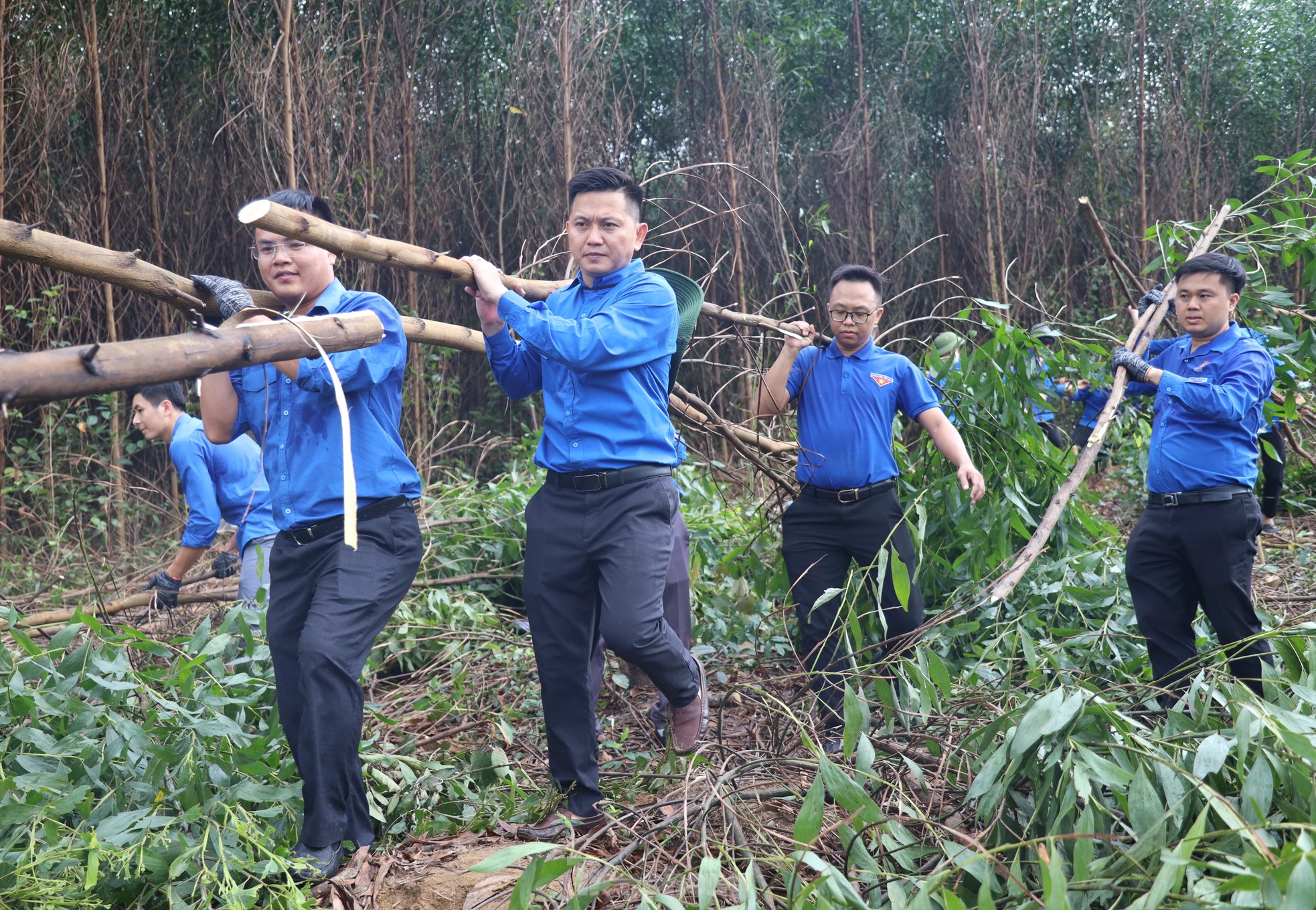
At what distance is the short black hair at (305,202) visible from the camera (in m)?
3.10

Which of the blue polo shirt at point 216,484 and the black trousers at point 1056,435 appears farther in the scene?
the black trousers at point 1056,435

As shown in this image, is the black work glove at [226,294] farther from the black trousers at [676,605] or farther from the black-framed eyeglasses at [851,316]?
the black-framed eyeglasses at [851,316]

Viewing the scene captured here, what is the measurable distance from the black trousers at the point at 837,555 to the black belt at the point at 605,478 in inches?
44.9

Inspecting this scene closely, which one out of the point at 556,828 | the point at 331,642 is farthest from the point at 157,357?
the point at 556,828

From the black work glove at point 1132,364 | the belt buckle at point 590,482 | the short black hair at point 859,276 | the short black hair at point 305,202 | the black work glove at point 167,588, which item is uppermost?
the short black hair at point 305,202

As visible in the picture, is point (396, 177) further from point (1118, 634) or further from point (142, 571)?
point (1118, 634)

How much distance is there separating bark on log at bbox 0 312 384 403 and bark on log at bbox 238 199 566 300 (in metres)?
0.34

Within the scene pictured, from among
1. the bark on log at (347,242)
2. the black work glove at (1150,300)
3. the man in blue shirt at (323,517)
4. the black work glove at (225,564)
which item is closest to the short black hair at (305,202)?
the man in blue shirt at (323,517)

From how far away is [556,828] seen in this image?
299 centimetres

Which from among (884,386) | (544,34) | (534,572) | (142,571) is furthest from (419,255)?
(544,34)

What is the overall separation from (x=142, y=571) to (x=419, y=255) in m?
3.97

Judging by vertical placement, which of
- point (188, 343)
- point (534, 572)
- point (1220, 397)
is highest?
point (188, 343)

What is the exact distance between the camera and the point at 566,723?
3.10m

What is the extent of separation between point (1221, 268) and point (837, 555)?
181 cm
